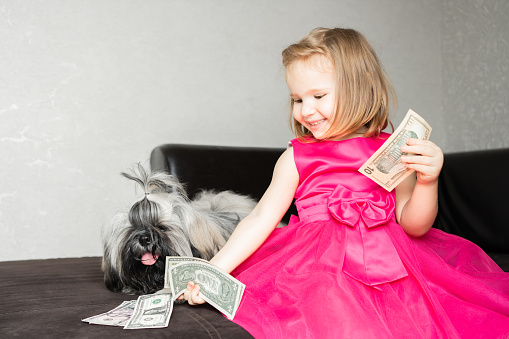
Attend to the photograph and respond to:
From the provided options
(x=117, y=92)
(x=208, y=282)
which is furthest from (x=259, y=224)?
(x=117, y=92)

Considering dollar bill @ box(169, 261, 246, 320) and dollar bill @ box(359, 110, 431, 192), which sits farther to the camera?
dollar bill @ box(359, 110, 431, 192)

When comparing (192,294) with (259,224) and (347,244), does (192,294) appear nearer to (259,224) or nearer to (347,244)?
(259,224)

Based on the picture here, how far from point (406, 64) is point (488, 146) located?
884 mm

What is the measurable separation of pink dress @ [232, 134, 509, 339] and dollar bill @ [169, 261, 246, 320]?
0.12 feet

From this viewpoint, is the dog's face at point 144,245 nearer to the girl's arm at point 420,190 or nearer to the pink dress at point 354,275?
the pink dress at point 354,275

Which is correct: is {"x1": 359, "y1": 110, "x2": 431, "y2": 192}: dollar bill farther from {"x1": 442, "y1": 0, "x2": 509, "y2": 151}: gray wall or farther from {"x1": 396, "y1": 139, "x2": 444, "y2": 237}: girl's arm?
{"x1": 442, "y1": 0, "x2": 509, "y2": 151}: gray wall

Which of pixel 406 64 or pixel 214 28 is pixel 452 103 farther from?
pixel 214 28

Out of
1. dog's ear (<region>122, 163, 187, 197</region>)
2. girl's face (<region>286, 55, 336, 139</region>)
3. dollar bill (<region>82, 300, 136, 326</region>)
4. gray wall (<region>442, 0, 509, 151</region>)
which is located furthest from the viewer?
gray wall (<region>442, 0, 509, 151</region>)

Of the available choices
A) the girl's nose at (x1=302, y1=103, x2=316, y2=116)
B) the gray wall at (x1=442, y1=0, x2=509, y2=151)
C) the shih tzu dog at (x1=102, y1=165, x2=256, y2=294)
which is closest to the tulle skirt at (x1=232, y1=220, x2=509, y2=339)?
the shih tzu dog at (x1=102, y1=165, x2=256, y2=294)

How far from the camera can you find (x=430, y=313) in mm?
1293

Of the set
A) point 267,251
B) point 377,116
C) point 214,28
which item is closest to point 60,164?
point 214,28

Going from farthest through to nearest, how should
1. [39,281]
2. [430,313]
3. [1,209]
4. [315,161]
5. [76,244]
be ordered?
[76,244] < [1,209] < [39,281] < [315,161] < [430,313]

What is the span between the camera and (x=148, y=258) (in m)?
1.71

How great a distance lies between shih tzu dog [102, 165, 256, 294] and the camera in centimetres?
172
